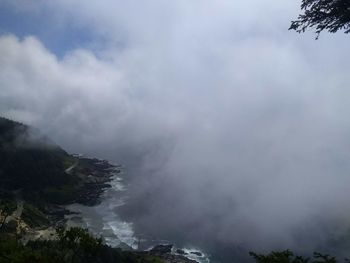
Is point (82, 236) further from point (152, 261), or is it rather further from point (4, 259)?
point (152, 261)

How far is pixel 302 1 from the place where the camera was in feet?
76.1

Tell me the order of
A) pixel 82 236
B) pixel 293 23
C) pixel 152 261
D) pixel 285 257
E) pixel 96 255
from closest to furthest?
pixel 293 23 → pixel 285 257 → pixel 82 236 → pixel 96 255 → pixel 152 261

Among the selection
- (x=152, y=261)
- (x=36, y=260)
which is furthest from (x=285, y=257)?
(x=152, y=261)

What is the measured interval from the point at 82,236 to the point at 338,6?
100 metres

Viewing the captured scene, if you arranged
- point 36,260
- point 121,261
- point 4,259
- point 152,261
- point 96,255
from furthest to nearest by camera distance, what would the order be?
point 152,261 < point 121,261 < point 96,255 < point 4,259 < point 36,260

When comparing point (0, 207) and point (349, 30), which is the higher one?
point (0, 207)

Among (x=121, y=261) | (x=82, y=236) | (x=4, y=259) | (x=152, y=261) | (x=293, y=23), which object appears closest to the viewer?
(x=293, y=23)

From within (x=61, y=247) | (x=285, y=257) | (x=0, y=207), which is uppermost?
(x=0, y=207)

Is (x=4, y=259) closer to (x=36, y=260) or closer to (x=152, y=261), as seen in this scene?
(x=36, y=260)

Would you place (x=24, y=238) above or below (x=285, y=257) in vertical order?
above

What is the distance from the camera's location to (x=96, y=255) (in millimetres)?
121375

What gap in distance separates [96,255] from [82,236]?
47.4 ft

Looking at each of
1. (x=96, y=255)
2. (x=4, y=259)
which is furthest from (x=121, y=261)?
(x=4, y=259)

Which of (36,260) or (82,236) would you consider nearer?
(36,260)
